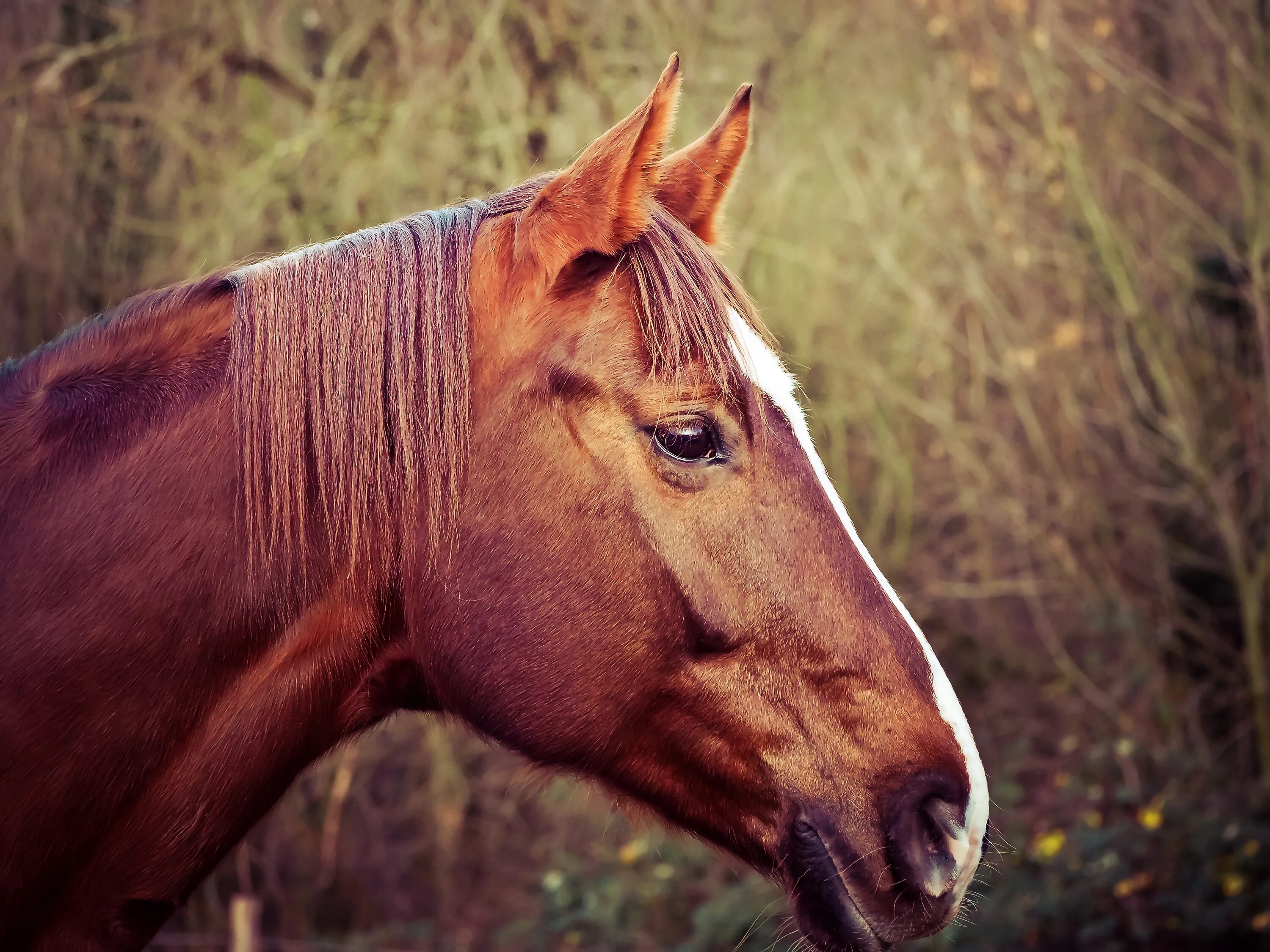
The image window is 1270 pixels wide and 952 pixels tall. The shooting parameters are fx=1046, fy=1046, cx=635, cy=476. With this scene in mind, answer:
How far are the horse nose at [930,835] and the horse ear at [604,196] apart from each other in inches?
35.9

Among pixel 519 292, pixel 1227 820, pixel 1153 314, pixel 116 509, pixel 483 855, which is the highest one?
pixel 519 292

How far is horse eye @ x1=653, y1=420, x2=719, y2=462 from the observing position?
5.11 feet

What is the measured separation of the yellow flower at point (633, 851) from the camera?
596 centimetres

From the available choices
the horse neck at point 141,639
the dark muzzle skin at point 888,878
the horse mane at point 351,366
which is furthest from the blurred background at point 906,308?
the dark muzzle skin at point 888,878

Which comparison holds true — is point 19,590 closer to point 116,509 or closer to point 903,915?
point 116,509

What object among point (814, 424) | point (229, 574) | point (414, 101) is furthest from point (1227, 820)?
point (414, 101)

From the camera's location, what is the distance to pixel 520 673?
1574 millimetres

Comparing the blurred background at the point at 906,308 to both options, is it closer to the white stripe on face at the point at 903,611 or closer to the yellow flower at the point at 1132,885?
the yellow flower at the point at 1132,885

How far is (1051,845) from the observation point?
5.13 meters

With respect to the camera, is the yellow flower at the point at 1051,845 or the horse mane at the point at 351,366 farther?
the yellow flower at the point at 1051,845

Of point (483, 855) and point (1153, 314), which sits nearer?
point (1153, 314)

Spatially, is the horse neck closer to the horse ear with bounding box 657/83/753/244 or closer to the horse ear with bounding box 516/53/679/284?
the horse ear with bounding box 516/53/679/284

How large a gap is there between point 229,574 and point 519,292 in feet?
1.94

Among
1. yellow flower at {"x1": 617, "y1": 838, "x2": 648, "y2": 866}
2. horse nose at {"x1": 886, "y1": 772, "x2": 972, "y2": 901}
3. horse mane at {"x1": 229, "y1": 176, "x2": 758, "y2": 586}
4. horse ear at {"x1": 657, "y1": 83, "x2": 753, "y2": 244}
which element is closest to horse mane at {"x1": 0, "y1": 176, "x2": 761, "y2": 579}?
horse mane at {"x1": 229, "y1": 176, "x2": 758, "y2": 586}
